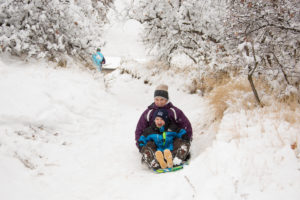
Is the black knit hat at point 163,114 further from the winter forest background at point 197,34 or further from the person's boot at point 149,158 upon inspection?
the winter forest background at point 197,34

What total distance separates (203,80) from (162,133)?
3.97m

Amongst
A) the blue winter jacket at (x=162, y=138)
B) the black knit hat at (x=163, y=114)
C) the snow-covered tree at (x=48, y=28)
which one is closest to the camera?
the blue winter jacket at (x=162, y=138)

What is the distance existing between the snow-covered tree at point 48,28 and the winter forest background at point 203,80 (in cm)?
3

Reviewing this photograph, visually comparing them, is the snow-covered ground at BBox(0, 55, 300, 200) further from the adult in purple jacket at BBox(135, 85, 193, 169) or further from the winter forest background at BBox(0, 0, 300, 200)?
the adult in purple jacket at BBox(135, 85, 193, 169)

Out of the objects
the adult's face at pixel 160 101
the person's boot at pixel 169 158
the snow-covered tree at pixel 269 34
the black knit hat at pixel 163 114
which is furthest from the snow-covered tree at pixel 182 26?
the person's boot at pixel 169 158

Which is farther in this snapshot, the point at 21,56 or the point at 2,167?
the point at 21,56

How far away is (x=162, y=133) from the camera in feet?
13.2

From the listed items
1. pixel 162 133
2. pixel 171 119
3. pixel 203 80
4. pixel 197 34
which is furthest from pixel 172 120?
pixel 197 34

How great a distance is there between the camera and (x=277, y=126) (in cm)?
295

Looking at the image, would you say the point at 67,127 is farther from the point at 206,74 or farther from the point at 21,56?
the point at 206,74

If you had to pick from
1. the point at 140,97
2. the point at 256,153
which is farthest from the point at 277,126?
the point at 140,97

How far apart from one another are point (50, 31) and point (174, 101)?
443cm

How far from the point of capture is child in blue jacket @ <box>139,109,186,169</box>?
3.93m

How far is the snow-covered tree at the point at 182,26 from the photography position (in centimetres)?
646
